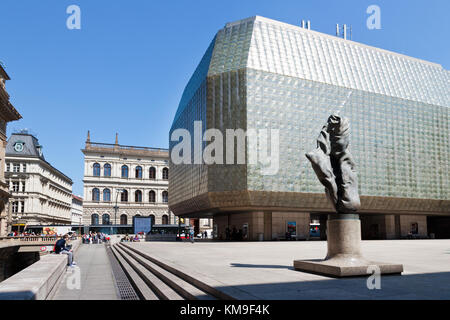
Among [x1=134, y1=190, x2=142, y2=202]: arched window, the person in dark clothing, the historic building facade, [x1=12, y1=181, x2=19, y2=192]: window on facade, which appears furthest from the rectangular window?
[x1=12, y1=181, x2=19, y2=192]: window on facade

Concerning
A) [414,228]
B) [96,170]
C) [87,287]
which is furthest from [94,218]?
[87,287]

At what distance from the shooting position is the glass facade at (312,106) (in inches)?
1590

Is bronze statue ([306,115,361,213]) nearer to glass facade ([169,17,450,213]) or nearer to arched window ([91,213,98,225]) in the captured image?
glass facade ([169,17,450,213])

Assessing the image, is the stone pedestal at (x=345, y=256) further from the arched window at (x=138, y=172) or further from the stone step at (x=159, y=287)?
the arched window at (x=138, y=172)

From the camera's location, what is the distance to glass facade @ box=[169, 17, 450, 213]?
40.4 m

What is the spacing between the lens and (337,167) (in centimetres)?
1171

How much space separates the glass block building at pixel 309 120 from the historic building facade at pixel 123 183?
106ft

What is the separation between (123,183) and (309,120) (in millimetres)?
51794

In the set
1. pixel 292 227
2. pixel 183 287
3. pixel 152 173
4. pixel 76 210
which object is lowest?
pixel 76 210

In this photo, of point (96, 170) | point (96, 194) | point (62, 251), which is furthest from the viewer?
point (96, 170)

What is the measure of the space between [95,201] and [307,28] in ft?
180

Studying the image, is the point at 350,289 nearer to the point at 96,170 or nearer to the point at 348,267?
the point at 348,267

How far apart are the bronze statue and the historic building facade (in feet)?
235
